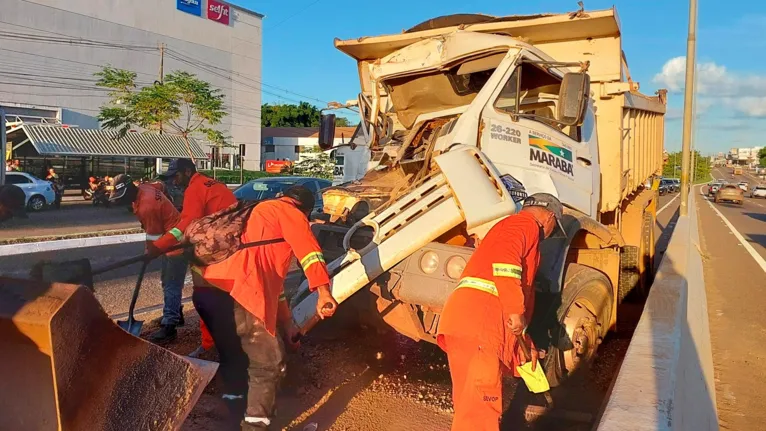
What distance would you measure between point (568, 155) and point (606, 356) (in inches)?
80.5

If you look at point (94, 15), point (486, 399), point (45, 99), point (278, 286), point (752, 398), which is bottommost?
point (752, 398)

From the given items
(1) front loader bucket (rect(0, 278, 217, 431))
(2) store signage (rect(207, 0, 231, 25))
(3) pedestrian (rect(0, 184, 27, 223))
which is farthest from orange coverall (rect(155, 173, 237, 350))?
(2) store signage (rect(207, 0, 231, 25))

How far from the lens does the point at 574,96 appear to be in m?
4.73

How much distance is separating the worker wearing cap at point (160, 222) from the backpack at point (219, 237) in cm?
167

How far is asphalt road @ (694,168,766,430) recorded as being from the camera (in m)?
4.84

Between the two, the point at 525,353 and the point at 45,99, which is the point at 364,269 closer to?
the point at 525,353

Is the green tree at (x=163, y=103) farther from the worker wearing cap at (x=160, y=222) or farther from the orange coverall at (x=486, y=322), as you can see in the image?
the orange coverall at (x=486, y=322)

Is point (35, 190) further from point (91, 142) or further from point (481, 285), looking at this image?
point (481, 285)

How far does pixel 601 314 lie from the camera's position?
4.78m

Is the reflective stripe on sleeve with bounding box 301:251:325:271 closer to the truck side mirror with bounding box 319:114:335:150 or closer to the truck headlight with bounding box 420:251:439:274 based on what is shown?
the truck headlight with bounding box 420:251:439:274

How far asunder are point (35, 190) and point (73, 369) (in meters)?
21.6

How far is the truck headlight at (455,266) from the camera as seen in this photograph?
4066 mm

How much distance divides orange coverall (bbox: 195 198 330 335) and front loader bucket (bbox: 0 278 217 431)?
72cm

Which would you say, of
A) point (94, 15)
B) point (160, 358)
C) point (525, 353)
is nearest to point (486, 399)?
point (525, 353)
